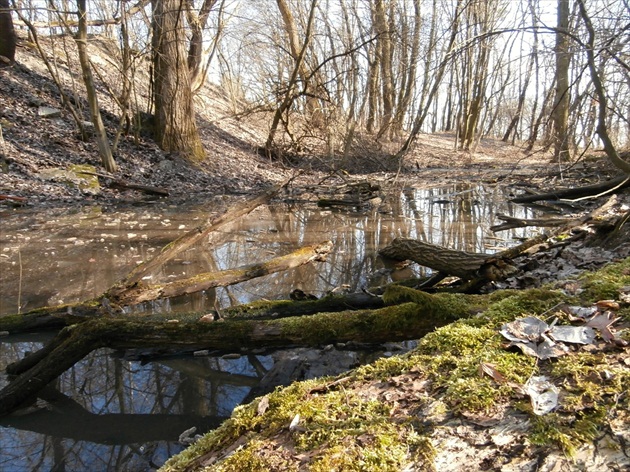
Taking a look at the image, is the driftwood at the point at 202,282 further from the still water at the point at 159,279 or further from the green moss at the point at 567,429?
the green moss at the point at 567,429

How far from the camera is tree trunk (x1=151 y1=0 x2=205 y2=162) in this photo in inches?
523

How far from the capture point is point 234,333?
3.45m

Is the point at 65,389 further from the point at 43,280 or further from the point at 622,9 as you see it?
the point at 622,9

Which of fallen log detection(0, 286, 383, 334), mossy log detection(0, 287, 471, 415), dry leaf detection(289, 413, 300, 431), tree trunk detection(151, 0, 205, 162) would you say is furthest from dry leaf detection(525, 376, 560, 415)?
tree trunk detection(151, 0, 205, 162)

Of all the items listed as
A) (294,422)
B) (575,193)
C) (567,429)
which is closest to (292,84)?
(575,193)

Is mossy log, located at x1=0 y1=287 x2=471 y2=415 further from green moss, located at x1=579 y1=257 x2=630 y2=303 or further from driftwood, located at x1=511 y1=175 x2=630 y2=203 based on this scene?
driftwood, located at x1=511 y1=175 x2=630 y2=203

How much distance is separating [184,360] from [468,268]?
285cm

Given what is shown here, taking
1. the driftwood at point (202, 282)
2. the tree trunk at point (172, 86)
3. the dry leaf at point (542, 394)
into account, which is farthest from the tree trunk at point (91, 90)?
the dry leaf at point (542, 394)

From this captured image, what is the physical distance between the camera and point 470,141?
28797 mm

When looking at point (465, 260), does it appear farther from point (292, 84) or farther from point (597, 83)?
point (292, 84)

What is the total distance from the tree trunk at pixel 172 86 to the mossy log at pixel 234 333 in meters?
11.7

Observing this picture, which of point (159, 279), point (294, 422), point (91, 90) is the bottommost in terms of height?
point (159, 279)

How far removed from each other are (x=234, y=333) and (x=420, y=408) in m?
2.12

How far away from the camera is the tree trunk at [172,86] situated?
43.6 ft
